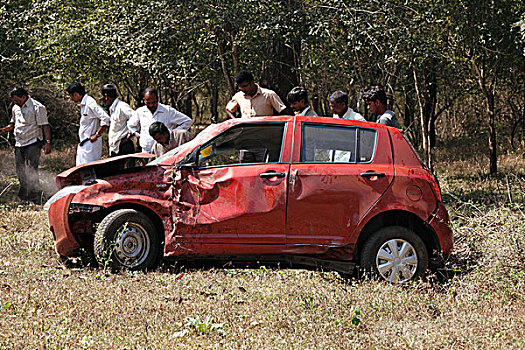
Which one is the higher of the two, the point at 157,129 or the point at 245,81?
the point at 245,81

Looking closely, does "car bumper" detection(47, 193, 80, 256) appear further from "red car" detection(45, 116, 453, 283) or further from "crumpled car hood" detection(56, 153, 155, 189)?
"crumpled car hood" detection(56, 153, 155, 189)

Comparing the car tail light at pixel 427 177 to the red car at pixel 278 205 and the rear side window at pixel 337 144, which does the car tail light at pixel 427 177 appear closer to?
the red car at pixel 278 205

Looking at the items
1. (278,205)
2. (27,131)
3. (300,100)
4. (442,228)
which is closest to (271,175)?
(278,205)

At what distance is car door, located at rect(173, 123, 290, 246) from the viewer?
6.61m

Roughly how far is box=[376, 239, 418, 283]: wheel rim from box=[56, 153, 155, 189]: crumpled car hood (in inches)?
104

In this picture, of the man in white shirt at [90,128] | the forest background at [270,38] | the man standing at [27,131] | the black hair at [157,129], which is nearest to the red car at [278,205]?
the black hair at [157,129]

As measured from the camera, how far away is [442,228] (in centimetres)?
666

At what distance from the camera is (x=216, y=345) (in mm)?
4820

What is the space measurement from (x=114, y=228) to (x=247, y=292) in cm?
156

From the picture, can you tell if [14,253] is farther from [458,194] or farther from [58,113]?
[58,113]

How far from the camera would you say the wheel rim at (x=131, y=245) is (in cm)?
673

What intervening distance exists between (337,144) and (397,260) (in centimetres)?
132

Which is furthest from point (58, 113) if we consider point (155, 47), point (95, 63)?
point (155, 47)

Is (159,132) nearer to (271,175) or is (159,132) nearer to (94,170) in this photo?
(94,170)
